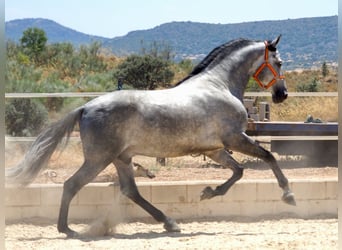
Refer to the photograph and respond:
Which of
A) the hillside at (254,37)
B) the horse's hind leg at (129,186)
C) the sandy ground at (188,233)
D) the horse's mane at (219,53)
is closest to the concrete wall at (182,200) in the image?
the sandy ground at (188,233)

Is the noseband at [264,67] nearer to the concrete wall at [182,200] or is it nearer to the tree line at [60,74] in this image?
the concrete wall at [182,200]

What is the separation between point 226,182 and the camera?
7664 millimetres

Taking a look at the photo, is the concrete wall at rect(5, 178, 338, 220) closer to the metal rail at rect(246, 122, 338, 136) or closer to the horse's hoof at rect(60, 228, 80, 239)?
the horse's hoof at rect(60, 228, 80, 239)

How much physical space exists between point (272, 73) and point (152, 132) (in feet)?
5.13

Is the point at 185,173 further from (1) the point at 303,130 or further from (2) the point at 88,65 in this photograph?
(2) the point at 88,65

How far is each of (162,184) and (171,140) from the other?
2.90 feet

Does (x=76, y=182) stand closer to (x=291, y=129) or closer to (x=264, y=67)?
(x=264, y=67)

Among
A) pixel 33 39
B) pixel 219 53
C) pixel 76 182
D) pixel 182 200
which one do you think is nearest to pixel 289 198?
pixel 182 200

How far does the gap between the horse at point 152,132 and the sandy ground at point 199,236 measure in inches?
11.0

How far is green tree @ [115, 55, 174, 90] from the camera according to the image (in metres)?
25.1

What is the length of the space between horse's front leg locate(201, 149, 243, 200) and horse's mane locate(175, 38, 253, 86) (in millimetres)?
807

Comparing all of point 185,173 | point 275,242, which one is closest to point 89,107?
point 275,242

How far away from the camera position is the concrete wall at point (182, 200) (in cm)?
790

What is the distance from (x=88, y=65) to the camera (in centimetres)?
3703
